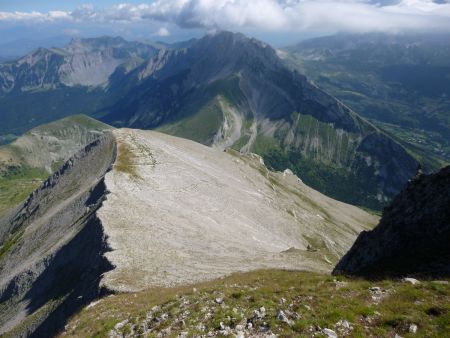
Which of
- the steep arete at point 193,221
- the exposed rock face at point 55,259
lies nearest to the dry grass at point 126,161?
the steep arete at point 193,221

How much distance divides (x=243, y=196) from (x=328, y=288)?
95.3 meters

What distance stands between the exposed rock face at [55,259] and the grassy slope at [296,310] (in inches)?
670

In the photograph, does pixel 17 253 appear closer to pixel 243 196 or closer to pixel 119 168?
pixel 119 168

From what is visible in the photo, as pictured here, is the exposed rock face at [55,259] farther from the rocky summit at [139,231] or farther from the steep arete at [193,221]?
the steep arete at [193,221]

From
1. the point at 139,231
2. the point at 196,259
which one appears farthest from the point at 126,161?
the point at 196,259

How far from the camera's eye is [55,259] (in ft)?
237

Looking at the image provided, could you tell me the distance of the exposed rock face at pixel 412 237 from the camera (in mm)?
31078

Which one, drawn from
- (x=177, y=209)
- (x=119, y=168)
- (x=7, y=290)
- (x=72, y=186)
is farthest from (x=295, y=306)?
(x=72, y=186)

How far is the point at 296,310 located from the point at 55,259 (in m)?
60.4

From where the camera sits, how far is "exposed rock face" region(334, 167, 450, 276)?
31.1 meters

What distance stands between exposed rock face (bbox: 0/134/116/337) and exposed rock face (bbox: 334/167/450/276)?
32398mm

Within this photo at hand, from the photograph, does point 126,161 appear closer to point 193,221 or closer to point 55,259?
point 193,221

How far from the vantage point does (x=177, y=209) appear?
289 ft

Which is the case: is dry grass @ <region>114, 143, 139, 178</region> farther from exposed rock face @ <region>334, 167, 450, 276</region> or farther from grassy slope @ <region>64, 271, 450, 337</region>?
exposed rock face @ <region>334, 167, 450, 276</region>
